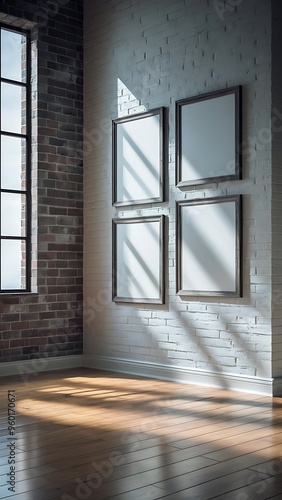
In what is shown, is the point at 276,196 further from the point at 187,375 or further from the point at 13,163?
the point at 13,163

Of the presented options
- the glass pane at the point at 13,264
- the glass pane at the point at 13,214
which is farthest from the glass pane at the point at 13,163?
the glass pane at the point at 13,264

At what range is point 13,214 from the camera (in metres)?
6.33

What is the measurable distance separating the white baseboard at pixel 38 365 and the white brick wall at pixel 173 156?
0.73 ft

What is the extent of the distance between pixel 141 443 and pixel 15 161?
3.65m

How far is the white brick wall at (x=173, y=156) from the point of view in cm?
512

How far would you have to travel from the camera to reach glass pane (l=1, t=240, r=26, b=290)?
6.24 meters

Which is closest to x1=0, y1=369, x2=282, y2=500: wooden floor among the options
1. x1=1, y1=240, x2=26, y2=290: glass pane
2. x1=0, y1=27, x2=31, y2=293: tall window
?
x1=1, y1=240, x2=26, y2=290: glass pane

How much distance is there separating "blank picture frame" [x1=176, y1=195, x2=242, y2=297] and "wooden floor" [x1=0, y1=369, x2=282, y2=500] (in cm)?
86

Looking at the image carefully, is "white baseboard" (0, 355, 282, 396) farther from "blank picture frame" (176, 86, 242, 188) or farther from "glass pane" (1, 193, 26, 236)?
"blank picture frame" (176, 86, 242, 188)

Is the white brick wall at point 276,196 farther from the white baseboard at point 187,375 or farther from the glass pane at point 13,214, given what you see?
the glass pane at point 13,214

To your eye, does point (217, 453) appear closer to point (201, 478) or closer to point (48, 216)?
point (201, 478)

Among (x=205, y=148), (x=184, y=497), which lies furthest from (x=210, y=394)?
(x=184, y=497)

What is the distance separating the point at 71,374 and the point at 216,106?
2.79 meters

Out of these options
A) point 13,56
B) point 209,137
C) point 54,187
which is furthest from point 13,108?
point 209,137
